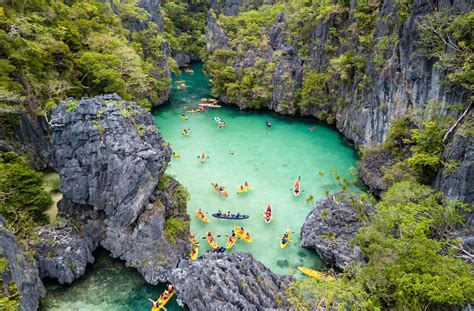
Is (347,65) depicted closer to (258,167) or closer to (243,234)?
(258,167)

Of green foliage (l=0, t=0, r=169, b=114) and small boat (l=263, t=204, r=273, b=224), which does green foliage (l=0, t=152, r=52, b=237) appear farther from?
small boat (l=263, t=204, r=273, b=224)

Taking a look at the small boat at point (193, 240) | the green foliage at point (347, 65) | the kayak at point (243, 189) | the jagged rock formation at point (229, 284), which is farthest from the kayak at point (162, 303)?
the green foliage at point (347, 65)

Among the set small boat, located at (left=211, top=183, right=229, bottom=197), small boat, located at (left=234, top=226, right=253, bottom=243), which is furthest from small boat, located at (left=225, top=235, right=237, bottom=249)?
small boat, located at (left=211, top=183, right=229, bottom=197)

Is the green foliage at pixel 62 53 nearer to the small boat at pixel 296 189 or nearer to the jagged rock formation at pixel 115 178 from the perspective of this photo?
the jagged rock formation at pixel 115 178

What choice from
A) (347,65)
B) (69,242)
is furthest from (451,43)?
(69,242)

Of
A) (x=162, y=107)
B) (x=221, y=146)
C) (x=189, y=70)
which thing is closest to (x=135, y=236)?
(x=221, y=146)

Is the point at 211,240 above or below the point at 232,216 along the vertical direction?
below
